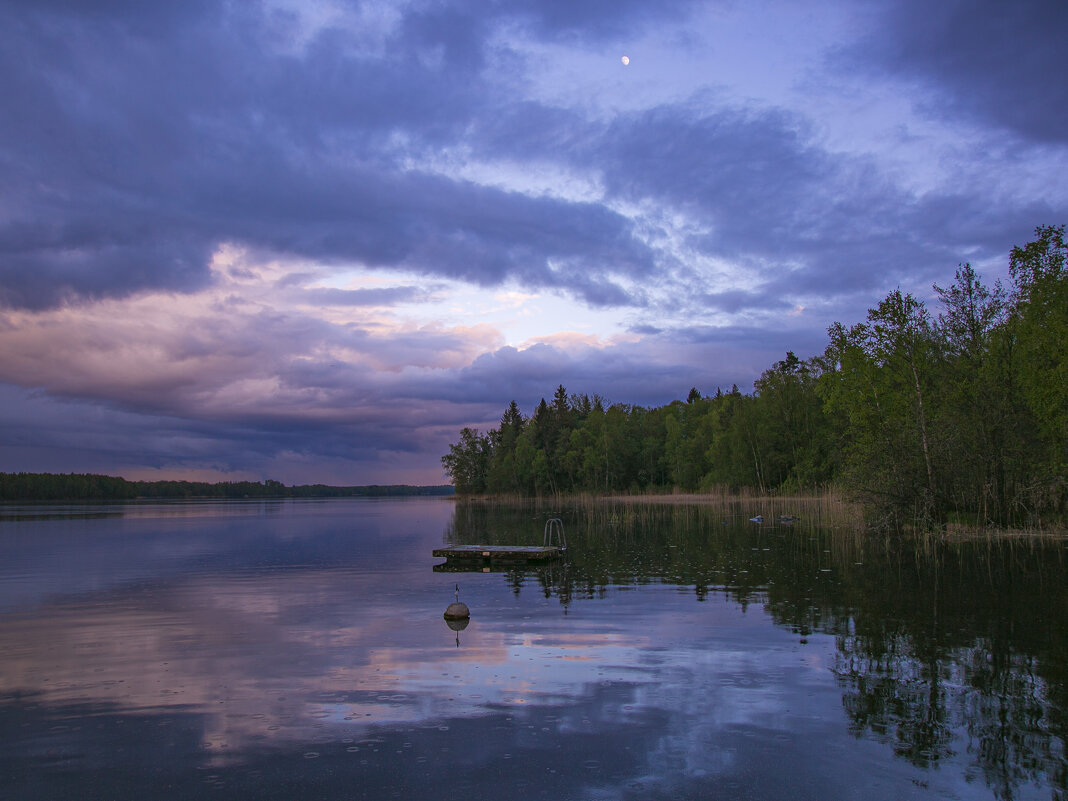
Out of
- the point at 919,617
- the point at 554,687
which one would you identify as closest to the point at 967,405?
the point at 919,617

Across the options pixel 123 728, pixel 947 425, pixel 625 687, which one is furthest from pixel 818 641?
pixel 947 425

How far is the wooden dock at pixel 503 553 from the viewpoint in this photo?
32.1m

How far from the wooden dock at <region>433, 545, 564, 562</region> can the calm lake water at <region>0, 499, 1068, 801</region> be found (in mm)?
5393


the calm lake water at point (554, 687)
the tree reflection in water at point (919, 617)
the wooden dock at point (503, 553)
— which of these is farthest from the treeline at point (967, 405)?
the wooden dock at point (503, 553)

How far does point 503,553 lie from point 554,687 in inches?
828

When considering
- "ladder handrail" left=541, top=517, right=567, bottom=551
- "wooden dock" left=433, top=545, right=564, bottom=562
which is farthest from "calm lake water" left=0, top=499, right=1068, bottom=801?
"ladder handrail" left=541, top=517, right=567, bottom=551

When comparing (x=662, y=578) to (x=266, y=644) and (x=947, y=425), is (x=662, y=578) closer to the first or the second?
(x=266, y=644)

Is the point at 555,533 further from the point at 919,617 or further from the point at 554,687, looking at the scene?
the point at 554,687

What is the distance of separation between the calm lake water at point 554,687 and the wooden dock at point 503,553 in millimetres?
5393

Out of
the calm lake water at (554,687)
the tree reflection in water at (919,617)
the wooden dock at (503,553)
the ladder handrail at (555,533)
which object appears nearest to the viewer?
the calm lake water at (554,687)

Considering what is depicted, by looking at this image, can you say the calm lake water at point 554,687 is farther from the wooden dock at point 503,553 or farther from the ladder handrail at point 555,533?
the ladder handrail at point 555,533

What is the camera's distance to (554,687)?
12.1 meters

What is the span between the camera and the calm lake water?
839cm

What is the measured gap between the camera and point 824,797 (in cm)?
768
